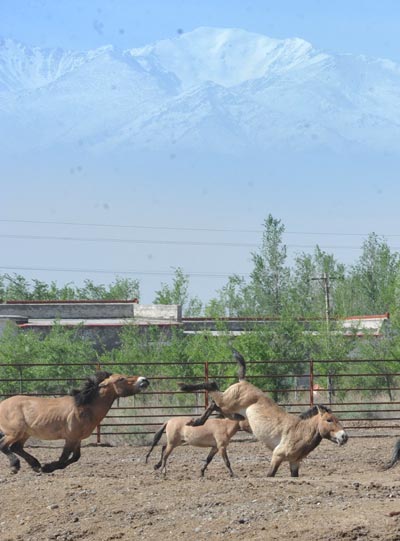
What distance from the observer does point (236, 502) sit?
35.0 feet

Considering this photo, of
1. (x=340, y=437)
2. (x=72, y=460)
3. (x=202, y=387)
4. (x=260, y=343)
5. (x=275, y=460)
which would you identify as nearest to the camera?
(x=340, y=437)

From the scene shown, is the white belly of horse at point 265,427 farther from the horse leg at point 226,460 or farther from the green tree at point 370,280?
the green tree at point 370,280

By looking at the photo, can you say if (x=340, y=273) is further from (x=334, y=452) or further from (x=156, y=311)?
(x=334, y=452)

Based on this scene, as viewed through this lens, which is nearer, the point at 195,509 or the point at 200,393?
the point at 195,509

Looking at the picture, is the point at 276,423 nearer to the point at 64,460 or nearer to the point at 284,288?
the point at 64,460

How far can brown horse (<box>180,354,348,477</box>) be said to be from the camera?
526 inches

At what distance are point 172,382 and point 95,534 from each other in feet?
58.3

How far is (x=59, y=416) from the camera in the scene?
13945 mm

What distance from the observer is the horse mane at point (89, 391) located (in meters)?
14.1

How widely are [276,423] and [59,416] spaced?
109 inches

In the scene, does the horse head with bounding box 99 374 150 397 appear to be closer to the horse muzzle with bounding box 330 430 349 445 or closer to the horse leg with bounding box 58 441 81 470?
the horse leg with bounding box 58 441 81 470

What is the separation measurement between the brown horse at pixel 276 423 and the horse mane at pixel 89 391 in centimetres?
122

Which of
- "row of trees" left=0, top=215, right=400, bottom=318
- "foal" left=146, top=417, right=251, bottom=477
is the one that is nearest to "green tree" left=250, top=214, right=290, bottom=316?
"row of trees" left=0, top=215, right=400, bottom=318

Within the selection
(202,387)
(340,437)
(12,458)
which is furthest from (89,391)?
(340,437)
